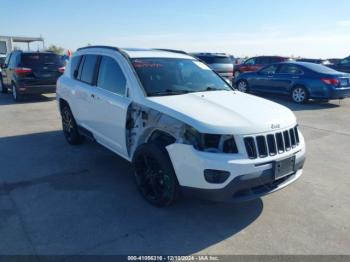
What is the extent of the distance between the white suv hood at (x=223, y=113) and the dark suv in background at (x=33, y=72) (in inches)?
350

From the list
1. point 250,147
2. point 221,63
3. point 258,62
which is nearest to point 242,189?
point 250,147

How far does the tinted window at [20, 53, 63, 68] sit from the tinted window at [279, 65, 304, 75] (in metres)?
8.51

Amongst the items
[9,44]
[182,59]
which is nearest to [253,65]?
[182,59]

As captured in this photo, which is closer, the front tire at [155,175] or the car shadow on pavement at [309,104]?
the front tire at [155,175]

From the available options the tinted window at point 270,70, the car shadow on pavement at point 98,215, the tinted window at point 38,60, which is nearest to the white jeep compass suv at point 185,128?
the car shadow on pavement at point 98,215

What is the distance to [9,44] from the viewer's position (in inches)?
1357

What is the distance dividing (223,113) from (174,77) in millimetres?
1300

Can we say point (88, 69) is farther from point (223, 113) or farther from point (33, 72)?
point (33, 72)

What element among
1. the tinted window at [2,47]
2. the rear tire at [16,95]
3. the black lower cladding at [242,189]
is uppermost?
the tinted window at [2,47]

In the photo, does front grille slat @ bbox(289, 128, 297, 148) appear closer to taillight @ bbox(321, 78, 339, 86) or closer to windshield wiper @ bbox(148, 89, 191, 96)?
windshield wiper @ bbox(148, 89, 191, 96)

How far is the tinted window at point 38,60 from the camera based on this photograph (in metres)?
11.5

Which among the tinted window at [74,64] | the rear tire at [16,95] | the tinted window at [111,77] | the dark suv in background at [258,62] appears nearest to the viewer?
the tinted window at [111,77]

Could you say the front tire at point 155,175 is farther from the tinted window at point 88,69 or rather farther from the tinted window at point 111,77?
the tinted window at point 88,69

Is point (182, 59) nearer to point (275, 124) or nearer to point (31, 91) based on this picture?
point (275, 124)
